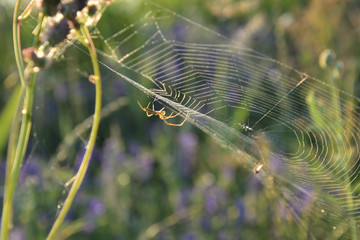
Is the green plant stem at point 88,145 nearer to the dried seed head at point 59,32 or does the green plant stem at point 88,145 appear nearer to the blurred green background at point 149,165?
the dried seed head at point 59,32

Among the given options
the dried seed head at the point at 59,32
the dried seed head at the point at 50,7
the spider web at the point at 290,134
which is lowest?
the spider web at the point at 290,134

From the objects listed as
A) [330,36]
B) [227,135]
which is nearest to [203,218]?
[227,135]

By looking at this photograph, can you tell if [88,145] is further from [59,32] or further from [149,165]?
[149,165]

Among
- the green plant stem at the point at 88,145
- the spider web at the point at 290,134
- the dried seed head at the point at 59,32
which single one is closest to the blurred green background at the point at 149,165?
the spider web at the point at 290,134

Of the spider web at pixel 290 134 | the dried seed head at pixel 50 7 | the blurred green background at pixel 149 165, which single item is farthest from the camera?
the blurred green background at pixel 149 165

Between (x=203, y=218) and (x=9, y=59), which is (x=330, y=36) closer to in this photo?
(x=203, y=218)

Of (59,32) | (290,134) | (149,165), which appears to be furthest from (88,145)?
(149,165)
